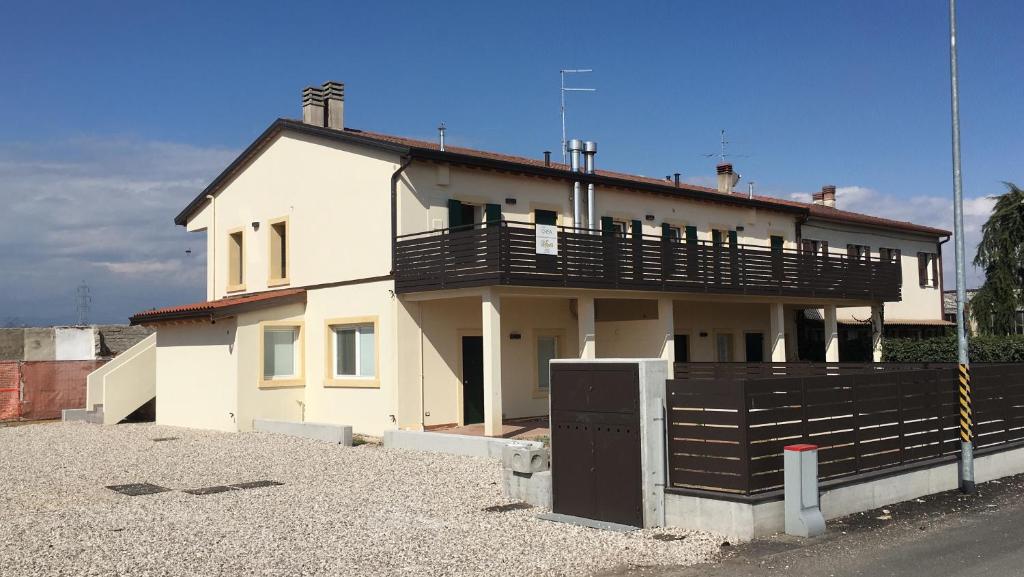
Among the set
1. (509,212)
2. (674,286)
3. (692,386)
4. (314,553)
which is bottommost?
(314,553)

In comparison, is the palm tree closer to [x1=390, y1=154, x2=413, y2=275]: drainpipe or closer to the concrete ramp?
[x1=390, y1=154, x2=413, y2=275]: drainpipe

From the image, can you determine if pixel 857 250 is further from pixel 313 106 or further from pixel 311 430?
pixel 311 430

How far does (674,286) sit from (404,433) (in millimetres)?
7831

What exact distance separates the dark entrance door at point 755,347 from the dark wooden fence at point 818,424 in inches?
588

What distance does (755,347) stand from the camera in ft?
94.2

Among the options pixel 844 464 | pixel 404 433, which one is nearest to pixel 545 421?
pixel 404 433

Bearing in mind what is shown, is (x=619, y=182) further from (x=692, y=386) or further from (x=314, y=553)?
(x=314, y=553)

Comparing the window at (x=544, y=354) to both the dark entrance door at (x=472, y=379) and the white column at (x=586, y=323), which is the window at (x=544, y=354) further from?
the white column at (x=586, y=323)

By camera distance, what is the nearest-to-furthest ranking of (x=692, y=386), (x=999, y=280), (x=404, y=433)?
(x=692, y=386)
(x=404, y=433)
(x=999, y=280)

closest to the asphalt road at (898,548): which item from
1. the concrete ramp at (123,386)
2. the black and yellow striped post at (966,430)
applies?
the black and yellow striped post at (966,430)

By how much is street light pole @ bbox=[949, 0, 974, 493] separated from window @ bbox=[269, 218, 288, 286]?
15629 mm

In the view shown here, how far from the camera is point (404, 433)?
56.5 feet

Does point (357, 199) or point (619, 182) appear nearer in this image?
point (357, 199)

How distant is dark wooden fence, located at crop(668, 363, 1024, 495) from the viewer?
9.34 meters
